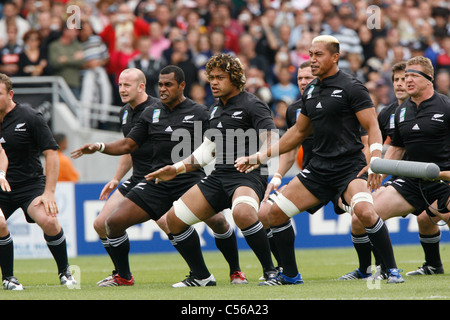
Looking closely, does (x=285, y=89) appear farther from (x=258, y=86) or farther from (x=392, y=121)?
(x=392, y=121)

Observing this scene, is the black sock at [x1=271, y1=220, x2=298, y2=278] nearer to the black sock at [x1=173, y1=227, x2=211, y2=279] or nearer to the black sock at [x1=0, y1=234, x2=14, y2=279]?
the black sock at [x1=173, y1=227, x2=211, y2=279]

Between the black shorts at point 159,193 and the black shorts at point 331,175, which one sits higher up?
the black shorts at point 331,175

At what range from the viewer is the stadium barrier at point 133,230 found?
14.8m

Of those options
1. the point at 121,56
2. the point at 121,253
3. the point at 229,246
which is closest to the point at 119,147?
the point at 121,253

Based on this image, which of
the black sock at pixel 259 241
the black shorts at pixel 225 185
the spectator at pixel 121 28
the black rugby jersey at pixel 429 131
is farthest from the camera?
the spectator at pixel 121 28

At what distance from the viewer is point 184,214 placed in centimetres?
857

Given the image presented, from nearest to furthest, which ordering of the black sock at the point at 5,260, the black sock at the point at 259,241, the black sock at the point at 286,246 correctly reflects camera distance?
the black sock at the point at 286,246 → the black sock at the point at 259,241 → the black sock at the point at 5,260

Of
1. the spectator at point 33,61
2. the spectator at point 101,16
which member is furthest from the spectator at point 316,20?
the spectator at point 33,61

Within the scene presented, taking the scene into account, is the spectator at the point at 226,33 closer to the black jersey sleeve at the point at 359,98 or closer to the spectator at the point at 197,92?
the spectator at the point at 197,92

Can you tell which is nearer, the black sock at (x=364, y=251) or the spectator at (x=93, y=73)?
the black sock at (x=364, y=251)

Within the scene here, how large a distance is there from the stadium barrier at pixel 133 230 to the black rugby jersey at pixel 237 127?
6298mm
